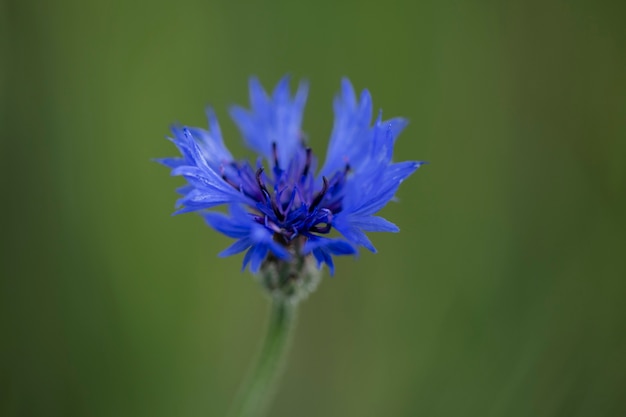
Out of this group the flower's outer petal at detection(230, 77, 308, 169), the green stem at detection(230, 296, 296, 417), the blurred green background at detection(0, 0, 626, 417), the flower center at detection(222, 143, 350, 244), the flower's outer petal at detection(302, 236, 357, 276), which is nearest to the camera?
the flower's outer petal at detection(302, 236, 357, 276)

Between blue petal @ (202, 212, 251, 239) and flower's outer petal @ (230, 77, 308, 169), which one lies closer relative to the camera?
blue petal @ (202, 212, 251, 239)

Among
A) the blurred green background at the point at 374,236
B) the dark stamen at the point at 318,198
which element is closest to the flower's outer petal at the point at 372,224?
the dark stamen at the point at 318,198

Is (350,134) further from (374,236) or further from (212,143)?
(374,236)

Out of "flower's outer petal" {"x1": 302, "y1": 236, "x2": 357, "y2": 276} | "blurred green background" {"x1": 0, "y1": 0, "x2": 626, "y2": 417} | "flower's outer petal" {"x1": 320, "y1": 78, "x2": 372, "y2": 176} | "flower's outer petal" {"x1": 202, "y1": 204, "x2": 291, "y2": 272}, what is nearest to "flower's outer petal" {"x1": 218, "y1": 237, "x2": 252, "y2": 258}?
"flower's outer petal" {"x1": 202, "y1": 204, "x2": 291, "y2": 272}

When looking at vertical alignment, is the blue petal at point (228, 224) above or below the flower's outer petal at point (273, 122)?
below

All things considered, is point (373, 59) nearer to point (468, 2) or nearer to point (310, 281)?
point (468, 2)

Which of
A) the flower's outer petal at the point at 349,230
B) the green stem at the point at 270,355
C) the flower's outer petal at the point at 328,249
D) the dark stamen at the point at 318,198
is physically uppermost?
the dark stamen at the point at 318,198

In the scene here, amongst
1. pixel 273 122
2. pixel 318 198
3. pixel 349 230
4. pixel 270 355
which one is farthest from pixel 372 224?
pixel 273 122

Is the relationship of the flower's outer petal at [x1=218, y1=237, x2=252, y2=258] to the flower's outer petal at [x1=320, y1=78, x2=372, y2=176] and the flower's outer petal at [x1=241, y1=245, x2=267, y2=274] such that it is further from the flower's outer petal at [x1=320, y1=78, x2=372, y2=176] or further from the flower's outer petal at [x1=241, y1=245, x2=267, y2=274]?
the flower's outer petal at [x1=320, y1=78, x2=372, y2=176]

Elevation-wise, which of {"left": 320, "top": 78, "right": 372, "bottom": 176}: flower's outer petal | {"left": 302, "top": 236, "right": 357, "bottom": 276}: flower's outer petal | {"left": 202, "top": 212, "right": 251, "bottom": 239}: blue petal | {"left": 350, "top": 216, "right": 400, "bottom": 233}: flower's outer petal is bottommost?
{"left": 202, "top": 212, "right": 251, "bottom": 239}: blue petal

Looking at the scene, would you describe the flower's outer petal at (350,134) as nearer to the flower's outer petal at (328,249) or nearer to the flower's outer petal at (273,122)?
the flower's outer petal at (273,122)
